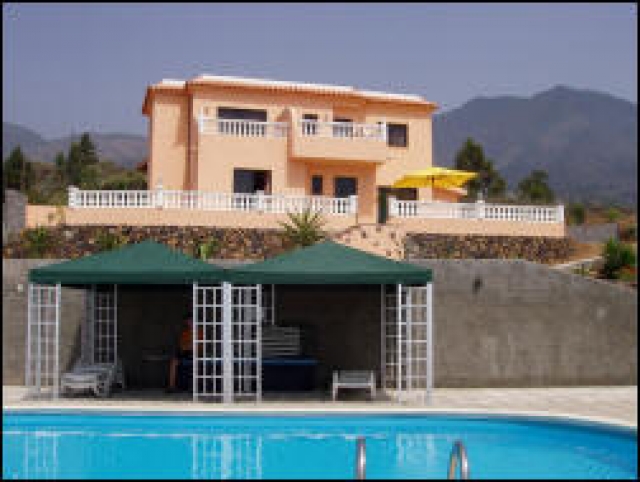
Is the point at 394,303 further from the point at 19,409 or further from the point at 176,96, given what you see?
the point at 176,96

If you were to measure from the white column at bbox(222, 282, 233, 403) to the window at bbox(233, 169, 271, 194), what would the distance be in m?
13.0

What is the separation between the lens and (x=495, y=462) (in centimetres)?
1012

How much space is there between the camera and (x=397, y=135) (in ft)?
99.7

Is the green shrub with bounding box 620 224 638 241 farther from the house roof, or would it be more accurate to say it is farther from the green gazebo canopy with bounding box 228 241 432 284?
the green gazebo canopy with bounding box 228 241 432 284

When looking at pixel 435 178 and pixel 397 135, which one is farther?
pixel 397 135

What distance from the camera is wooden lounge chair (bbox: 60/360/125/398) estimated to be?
13.6m

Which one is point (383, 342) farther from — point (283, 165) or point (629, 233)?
point (629, 233)

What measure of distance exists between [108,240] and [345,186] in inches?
414

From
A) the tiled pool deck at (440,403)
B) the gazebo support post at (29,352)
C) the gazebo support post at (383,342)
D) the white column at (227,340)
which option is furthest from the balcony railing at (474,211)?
the gazebo support post at (29,352)

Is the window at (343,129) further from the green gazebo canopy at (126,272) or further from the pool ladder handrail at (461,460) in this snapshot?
the pool ladder handrail at (461,460)

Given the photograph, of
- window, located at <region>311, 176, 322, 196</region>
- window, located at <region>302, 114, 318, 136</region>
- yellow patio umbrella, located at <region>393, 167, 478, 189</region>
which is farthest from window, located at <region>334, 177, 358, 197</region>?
window, located at <region>302, 114, 318, 136</region>

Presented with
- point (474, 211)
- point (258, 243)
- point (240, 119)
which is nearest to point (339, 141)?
point (240, 119)

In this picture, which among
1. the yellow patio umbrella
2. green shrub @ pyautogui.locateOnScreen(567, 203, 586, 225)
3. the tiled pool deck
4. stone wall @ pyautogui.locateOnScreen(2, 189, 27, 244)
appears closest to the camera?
the tiled pool deck

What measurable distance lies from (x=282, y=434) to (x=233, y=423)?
34.6 inches
